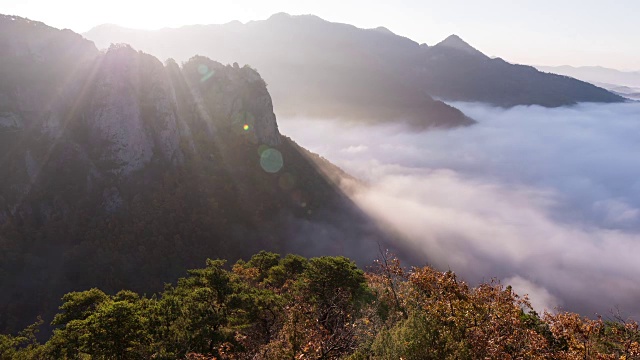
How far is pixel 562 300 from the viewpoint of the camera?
19700 centimetres

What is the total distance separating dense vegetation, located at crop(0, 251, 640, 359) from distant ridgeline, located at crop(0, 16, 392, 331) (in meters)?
51.4

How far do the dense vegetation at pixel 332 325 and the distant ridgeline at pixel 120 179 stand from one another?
51.4 meters

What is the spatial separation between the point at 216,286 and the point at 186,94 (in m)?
105

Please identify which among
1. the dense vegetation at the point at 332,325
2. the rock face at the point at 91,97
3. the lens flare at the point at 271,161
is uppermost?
the rock face at the point at 91,97

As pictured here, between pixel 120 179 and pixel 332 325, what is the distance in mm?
87770

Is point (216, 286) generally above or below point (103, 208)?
below

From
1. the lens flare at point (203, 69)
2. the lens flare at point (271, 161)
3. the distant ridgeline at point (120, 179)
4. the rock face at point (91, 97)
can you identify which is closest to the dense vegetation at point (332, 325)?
the distant ridgeline at point (120, 179)

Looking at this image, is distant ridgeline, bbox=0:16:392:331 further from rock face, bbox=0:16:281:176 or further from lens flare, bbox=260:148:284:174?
lens flare, bbox=260:148:284:174

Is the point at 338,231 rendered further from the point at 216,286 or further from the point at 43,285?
the point at 216,286

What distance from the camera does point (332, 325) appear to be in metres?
38.8

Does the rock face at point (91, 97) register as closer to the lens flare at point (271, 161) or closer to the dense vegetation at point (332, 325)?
the lens flare at point (271, 161)

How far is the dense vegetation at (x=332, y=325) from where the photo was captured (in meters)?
21.7

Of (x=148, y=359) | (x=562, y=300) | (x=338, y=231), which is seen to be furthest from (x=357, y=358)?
(x=562, y=300)

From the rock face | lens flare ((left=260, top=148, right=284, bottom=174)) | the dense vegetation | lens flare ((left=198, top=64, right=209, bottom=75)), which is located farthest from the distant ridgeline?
A: the dense vegetation
